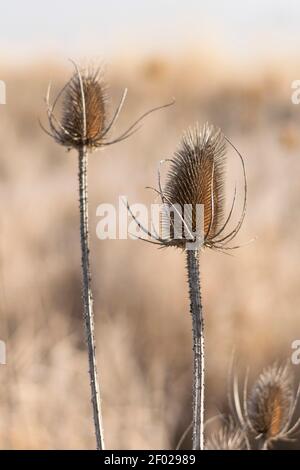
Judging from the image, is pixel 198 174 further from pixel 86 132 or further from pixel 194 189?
pixel 86 132

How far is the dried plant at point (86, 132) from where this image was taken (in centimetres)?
180

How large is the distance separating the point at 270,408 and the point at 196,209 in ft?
2.83

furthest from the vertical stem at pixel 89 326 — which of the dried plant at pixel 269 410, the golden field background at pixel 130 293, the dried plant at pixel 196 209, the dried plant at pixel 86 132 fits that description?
the golden field background at pixel 130 293

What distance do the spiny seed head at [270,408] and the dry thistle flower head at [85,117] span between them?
937mm

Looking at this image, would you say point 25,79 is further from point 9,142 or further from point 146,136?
point 146,136

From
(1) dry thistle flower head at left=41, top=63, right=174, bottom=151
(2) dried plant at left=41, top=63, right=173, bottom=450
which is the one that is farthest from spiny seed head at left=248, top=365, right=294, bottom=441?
(1) dry thistle flower head at left=41, top=63, right=174, bottom=151

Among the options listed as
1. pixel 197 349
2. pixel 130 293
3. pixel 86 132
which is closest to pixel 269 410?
pixel 197 349

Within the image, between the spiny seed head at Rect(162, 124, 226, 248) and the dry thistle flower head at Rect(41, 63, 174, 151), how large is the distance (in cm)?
14

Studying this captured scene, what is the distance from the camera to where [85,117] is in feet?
6.40

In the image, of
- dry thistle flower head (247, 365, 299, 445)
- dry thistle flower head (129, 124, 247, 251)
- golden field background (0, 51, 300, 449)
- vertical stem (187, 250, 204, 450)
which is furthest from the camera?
golden field background (0, 51, 300, 449)

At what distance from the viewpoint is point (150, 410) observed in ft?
14.0

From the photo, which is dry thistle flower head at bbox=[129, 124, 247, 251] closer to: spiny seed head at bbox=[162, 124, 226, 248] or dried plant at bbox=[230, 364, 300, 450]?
spiny seed head at bbox=[162, 124, 226, 248]

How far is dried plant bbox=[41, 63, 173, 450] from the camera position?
1.80 meters
